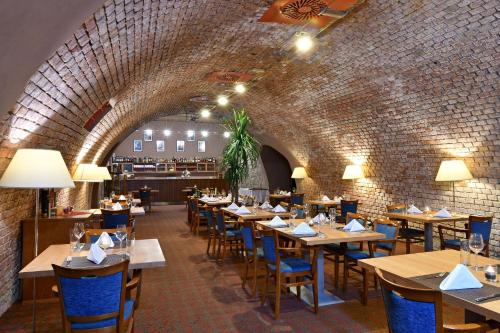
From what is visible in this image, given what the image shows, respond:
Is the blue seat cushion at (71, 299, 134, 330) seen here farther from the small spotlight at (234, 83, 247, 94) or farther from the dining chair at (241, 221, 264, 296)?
the small spotlight at (234, 83, 247, 94)

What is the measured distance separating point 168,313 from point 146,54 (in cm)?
334

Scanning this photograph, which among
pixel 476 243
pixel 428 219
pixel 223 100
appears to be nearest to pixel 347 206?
pixel 428 219

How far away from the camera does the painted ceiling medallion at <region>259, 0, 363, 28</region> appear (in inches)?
194

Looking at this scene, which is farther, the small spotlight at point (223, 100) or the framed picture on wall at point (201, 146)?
the framed picture on wall at point (201, 146)

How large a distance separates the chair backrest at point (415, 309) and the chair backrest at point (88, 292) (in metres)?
1.69

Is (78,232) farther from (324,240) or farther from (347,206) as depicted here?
(347,206)

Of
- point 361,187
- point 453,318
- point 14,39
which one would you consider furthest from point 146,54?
point 361,187

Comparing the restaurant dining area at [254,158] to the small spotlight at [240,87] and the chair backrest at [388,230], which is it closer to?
the chair backrest at [388,230]

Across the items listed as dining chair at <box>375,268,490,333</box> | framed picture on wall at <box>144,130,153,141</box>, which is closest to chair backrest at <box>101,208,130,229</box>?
dining chair at <box>375,268,490,333</box>

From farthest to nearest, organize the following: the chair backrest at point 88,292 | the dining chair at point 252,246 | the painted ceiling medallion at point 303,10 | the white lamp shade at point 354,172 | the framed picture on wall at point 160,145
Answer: the framed picture on wall at point 160,145
the white lamp shade at point 354,172
the painted ceiling medallion at point 303,10
the dining chair at point 252,246
the chair backrest at point 88,292

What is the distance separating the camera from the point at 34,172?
3.29 meters

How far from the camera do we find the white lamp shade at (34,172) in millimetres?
3244

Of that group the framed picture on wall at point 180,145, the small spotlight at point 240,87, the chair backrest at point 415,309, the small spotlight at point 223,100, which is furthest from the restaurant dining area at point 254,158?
the framed picture on wall at point 180,145

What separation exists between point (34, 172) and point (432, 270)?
332 centimetres
